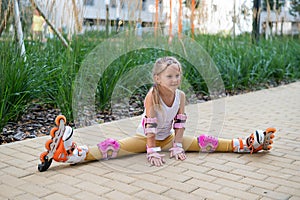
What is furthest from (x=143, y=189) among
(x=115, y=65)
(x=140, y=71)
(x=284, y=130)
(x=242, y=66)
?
(x=242, y=66)

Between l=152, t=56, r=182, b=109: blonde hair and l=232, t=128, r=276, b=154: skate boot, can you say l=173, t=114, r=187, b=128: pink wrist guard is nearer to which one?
l=152, t=56, r=182, b=109: blonde hair

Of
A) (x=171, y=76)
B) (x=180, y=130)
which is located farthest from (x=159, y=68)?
(x=180, y=130)

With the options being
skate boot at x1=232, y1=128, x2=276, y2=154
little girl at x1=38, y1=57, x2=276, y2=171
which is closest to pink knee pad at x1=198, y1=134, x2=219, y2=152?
little girl at x1=38, y1=57, x2=276, y2=171

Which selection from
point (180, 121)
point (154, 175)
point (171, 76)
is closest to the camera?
point (154, 175)

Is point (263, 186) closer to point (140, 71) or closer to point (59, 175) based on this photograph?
point (59, 175)

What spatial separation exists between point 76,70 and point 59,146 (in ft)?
6.34

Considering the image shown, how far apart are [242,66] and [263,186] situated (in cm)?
450

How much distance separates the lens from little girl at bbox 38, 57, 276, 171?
2.74 meters

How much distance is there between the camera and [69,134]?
2740 millimetres

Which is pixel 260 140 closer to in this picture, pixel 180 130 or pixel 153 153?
pixel 180 130

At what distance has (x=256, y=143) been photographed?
315cm

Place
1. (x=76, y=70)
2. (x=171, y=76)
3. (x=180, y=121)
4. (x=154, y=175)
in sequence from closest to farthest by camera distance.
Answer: (x=154, y=175) → (x=171, y=76) → (x=180, y=121) → (x=76, y=70)

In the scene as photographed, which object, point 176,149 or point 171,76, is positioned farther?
point 176,149

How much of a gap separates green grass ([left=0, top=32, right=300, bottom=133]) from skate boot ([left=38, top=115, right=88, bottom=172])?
102 centimetres
